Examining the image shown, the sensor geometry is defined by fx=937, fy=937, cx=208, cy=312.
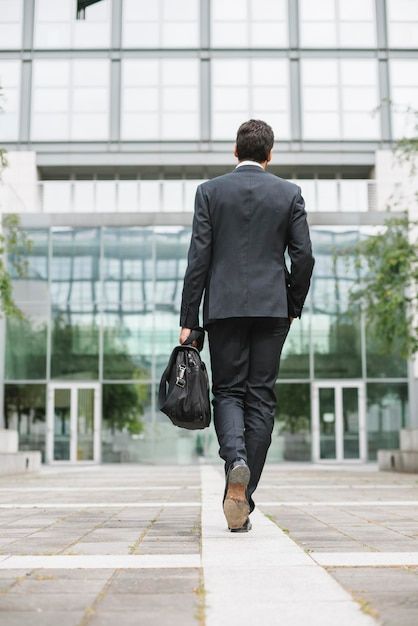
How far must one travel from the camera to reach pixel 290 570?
3.22 m

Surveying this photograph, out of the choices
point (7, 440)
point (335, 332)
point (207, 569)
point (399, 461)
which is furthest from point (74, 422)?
point (207, 569)

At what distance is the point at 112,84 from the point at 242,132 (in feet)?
84.0

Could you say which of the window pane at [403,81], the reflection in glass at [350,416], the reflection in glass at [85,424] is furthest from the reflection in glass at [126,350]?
the window pane at [403,81]

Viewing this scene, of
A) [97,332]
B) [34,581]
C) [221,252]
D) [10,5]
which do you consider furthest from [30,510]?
[10,5]

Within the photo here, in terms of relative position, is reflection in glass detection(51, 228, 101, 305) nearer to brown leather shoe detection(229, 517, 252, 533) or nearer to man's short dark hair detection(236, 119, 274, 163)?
man's short dark hair detection(236, 119, 274, 163)

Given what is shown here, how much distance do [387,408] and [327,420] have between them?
68.0 inches

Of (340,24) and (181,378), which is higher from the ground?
(340,24)

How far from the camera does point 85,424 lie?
26125mm

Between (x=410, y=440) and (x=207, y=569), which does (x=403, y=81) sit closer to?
(x=410, y=440)

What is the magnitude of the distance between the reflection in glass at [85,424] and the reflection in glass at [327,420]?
250 inches

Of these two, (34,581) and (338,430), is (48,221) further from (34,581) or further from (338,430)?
(34,581)

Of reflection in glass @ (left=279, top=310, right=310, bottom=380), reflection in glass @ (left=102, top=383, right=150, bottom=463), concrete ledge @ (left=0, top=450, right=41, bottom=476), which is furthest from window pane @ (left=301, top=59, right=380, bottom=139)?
concrete ledge @ (left=0, top=450, right=41, bottom=476)

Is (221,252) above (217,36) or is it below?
below

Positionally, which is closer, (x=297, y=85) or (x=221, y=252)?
(x=221, y=252)
